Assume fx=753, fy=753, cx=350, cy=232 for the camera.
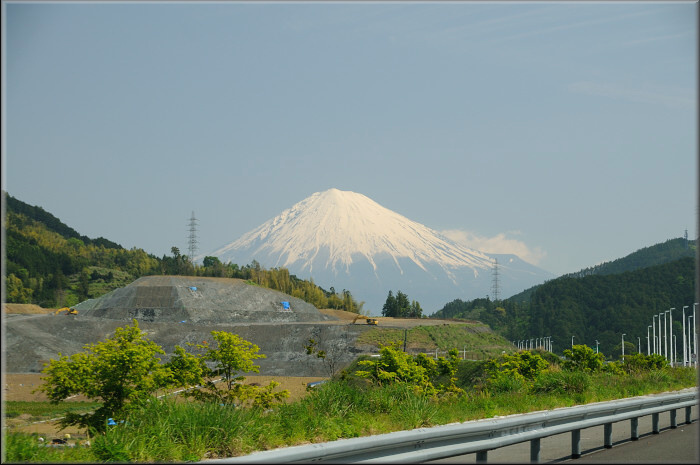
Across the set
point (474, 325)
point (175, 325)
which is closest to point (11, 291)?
point (175, 325)

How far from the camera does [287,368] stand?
10169 centimetres

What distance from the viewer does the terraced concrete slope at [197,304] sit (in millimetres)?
132625

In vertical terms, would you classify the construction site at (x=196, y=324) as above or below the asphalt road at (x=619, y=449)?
below

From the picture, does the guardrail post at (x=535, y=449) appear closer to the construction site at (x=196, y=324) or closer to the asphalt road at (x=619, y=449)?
the asphalt road at (x=619, y=449)

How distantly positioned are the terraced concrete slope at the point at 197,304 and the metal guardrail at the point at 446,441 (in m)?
123

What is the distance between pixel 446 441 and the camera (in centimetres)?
999

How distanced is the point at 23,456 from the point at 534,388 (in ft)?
61.8

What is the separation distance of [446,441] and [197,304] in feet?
435

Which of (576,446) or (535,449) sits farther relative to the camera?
(576,446)

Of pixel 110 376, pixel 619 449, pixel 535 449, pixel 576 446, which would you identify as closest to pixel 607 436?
pixel 619 449

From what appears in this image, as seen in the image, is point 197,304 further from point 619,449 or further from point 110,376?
point 619,449

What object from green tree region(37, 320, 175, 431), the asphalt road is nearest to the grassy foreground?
the asphalt road

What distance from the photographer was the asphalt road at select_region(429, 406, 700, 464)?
12039 millimetres

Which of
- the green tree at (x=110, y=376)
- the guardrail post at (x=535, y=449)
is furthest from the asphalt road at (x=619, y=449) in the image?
the green tree at (x=110, y=376)
